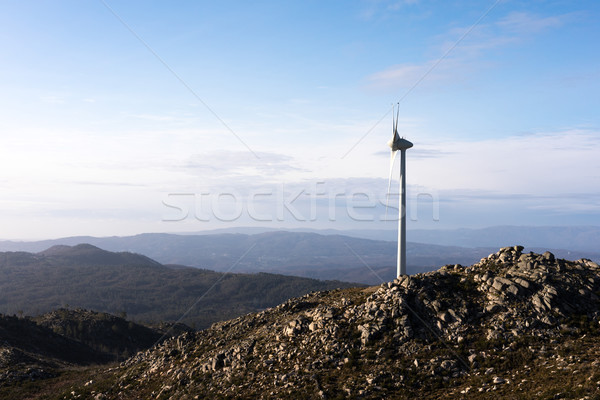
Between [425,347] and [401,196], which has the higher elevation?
[401,196]

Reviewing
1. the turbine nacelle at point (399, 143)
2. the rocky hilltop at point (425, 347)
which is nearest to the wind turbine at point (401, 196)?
the turbine nacelle at point (399, 143)

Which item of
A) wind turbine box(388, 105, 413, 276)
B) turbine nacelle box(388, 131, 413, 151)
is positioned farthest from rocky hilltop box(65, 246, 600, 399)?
turbine nacelle box(388, 131, 413, 151)

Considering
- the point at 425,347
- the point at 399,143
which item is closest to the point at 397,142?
the point at 399,143

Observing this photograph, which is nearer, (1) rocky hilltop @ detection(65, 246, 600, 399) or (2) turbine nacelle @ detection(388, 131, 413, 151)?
(1) rocky hilltop @ detection(65, 246, 600, 399)

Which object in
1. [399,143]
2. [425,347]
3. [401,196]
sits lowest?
[425,347]

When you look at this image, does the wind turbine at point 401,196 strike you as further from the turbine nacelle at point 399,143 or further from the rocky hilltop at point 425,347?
the rocky hilltop at point 425,347

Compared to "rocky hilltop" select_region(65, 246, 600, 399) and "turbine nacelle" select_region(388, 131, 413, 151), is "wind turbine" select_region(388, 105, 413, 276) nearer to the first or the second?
"turbine nacelle" select_region(388, 131, 413, 151)

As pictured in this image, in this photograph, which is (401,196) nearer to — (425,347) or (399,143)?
(399,143)

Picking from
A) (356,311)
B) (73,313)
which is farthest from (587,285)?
(73,313)
